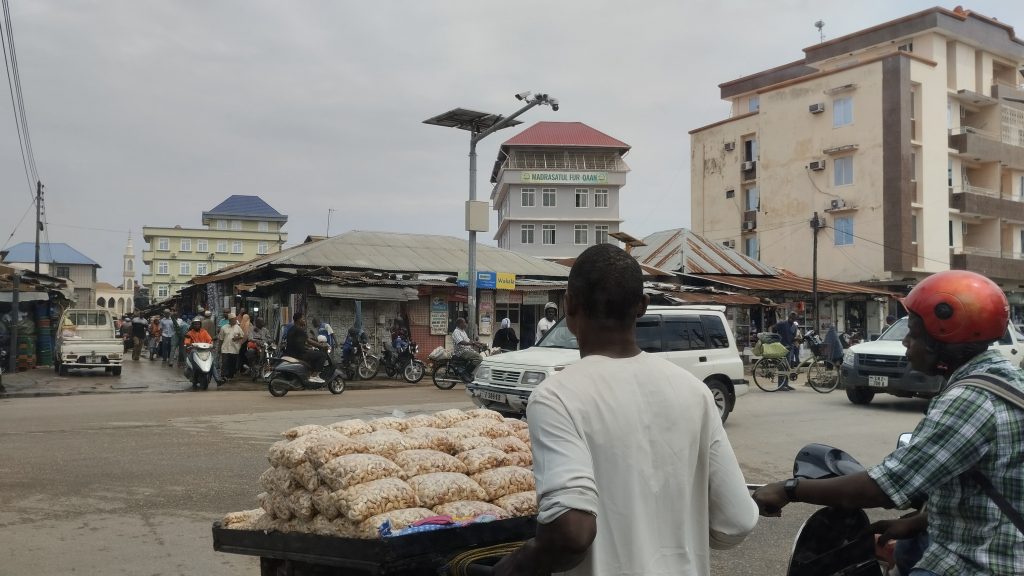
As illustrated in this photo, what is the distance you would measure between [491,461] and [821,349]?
18665 mm

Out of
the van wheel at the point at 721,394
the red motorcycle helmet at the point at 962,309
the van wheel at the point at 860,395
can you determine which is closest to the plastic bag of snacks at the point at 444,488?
the red motorcycle helmet at the point at 962,309

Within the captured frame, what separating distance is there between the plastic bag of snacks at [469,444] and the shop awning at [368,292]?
19.5 meters

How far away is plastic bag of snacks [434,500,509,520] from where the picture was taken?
10.1 ft

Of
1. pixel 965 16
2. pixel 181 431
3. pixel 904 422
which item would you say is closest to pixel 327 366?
pixel 181 431

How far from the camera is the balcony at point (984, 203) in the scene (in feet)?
142

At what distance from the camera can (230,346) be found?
20.3 meters

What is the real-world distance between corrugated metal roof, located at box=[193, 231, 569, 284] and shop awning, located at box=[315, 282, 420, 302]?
2.45 m

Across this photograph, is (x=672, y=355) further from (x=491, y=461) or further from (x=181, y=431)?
(x=491, y=461)

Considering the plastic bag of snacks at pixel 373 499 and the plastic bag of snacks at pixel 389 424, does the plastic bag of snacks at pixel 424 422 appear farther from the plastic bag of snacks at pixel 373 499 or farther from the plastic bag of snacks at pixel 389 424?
the plastic bag of snacks at pixel 373 499

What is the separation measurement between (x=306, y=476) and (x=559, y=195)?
6823 cm

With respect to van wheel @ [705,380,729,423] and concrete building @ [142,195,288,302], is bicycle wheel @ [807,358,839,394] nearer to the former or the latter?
van wheel @ [705,380,729,423]

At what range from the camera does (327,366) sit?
18.3m

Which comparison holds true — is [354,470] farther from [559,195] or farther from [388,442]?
[559,195]

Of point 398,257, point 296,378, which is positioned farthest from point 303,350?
point 398,257
